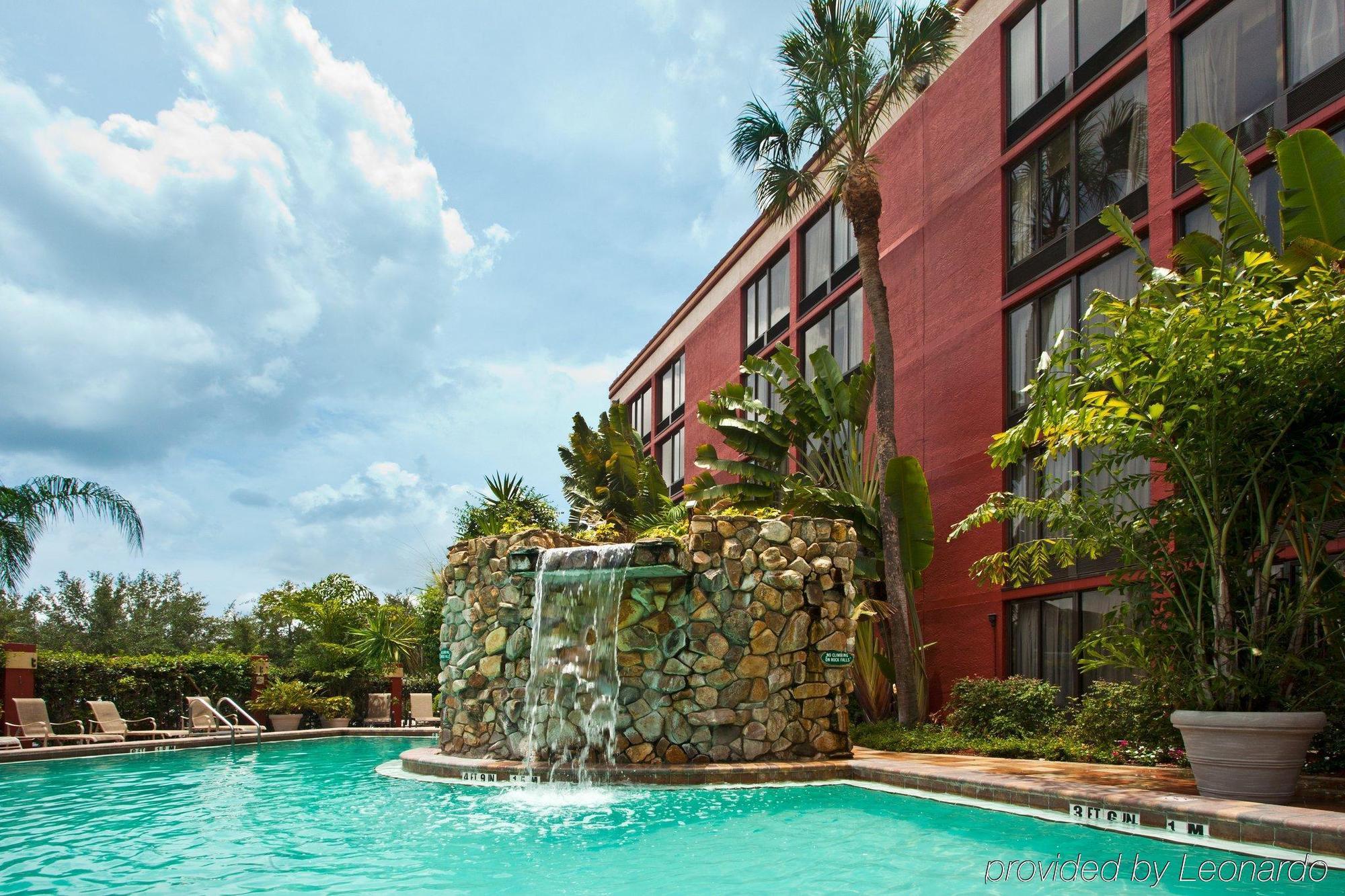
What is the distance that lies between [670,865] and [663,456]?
3046cm

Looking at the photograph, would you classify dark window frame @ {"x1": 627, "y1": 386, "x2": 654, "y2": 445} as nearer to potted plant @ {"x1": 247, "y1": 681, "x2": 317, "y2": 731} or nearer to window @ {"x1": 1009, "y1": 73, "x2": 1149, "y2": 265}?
potted plant @ {"x1": 247, "y1": 681, "x2": 317, "y2": 731}

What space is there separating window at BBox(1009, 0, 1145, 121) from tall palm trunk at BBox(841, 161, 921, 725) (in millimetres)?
3041

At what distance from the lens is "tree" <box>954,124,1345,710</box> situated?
7.80 m

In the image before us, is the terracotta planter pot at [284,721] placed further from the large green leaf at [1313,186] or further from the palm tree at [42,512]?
the large green leaf at [1313,186]

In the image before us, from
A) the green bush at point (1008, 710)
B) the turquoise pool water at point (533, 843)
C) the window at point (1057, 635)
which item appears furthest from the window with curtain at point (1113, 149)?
the turquoise pool water at point (533, 843)

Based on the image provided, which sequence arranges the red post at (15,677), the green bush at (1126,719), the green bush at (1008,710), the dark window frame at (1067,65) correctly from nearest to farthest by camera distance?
the green bush at (1126,719)
the green bush at (1008,710)
the dark window frame at (1067,65)
the red post at (15,677)

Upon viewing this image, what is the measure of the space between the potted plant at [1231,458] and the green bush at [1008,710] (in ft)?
15.3

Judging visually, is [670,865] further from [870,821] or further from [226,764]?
[226,764]

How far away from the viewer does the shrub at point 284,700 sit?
824 inches

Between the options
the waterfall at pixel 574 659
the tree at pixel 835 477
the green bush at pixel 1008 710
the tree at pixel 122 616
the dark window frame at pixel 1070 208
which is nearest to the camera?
the waterfall at pixel 574 659

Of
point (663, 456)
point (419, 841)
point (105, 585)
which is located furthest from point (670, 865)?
point (105, 585)

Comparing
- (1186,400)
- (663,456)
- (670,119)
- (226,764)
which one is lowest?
(226,764)

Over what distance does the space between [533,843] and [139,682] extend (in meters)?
15.9

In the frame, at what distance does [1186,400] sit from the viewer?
8.25 metres
